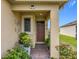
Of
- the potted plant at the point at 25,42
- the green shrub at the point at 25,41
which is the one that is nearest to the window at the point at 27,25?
the green shrub at the point at 25,41

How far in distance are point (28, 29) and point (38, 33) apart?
3.35m

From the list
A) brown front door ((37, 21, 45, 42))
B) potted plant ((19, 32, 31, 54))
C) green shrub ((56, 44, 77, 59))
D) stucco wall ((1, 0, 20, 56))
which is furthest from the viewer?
brown front door ((37, 21, 45, 42))

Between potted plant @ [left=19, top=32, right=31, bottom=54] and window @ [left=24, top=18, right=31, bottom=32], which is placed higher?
window @ [left=24, top=18, right=31, bottom=32]

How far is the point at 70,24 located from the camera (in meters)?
7.70

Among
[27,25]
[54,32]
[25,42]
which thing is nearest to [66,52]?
[54,32]

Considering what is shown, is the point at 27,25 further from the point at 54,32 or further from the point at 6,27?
the point at 6,27

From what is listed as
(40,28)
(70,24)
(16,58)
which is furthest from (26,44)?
(40,28)

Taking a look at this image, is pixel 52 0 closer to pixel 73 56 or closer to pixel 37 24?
pixel 73 56

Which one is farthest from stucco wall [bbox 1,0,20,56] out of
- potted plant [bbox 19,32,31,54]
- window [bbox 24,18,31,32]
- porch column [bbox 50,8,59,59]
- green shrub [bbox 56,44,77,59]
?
window [bbox 24,18,31,32]

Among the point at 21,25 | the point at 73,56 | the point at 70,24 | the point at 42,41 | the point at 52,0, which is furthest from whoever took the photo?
the point at 42,41

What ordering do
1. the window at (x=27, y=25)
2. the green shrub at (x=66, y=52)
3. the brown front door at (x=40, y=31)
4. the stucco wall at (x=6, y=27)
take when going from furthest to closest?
the brown front door at (x=40, y=31)
the window at (x=27, y=25)
the green shrub at (x=66, y=52)
the stucco wall at (x=6, y=27)

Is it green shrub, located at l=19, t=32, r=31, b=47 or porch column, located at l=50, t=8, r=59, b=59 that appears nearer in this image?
porch column, located at l=50, t=8, r=59, b=59

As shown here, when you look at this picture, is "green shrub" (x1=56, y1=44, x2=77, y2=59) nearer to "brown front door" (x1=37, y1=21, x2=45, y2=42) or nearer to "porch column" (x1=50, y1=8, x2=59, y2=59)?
"porch column" (x1=50, y1=8, x2=59, y2=59)

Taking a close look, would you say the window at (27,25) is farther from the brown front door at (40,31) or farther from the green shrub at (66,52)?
the green shrub at (66,52)
